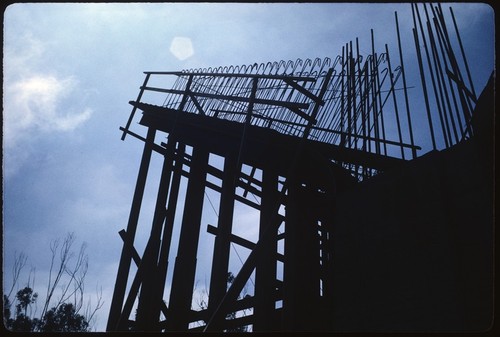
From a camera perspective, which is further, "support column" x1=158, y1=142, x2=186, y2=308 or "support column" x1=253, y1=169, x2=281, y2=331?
"support column" x1=158, y1=142, x2=186, y2=308

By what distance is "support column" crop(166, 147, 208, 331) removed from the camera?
5.68m

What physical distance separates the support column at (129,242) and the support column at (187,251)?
842mm

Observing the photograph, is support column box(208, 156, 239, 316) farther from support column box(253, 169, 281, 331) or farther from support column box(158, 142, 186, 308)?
support column box(158, 142, 186, 308)

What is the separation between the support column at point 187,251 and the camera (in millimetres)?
5676

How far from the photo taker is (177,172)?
7027 mm

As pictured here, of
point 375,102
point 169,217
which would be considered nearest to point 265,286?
point 169,217

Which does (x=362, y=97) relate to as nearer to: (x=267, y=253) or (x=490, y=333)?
(x=267, y=253)

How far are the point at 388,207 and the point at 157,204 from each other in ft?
12.9

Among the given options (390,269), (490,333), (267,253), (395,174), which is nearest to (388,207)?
(395,174)

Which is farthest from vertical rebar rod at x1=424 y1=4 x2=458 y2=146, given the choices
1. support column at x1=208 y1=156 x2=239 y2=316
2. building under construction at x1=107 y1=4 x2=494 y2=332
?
support column at x1=208 y1=156 x2=239 y2=316

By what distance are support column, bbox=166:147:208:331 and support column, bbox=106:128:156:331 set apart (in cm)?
A: 84

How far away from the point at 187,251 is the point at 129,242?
1.07 metres

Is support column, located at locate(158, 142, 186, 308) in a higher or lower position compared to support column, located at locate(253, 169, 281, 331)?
higher

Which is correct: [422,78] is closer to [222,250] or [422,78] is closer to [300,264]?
[300,264]
